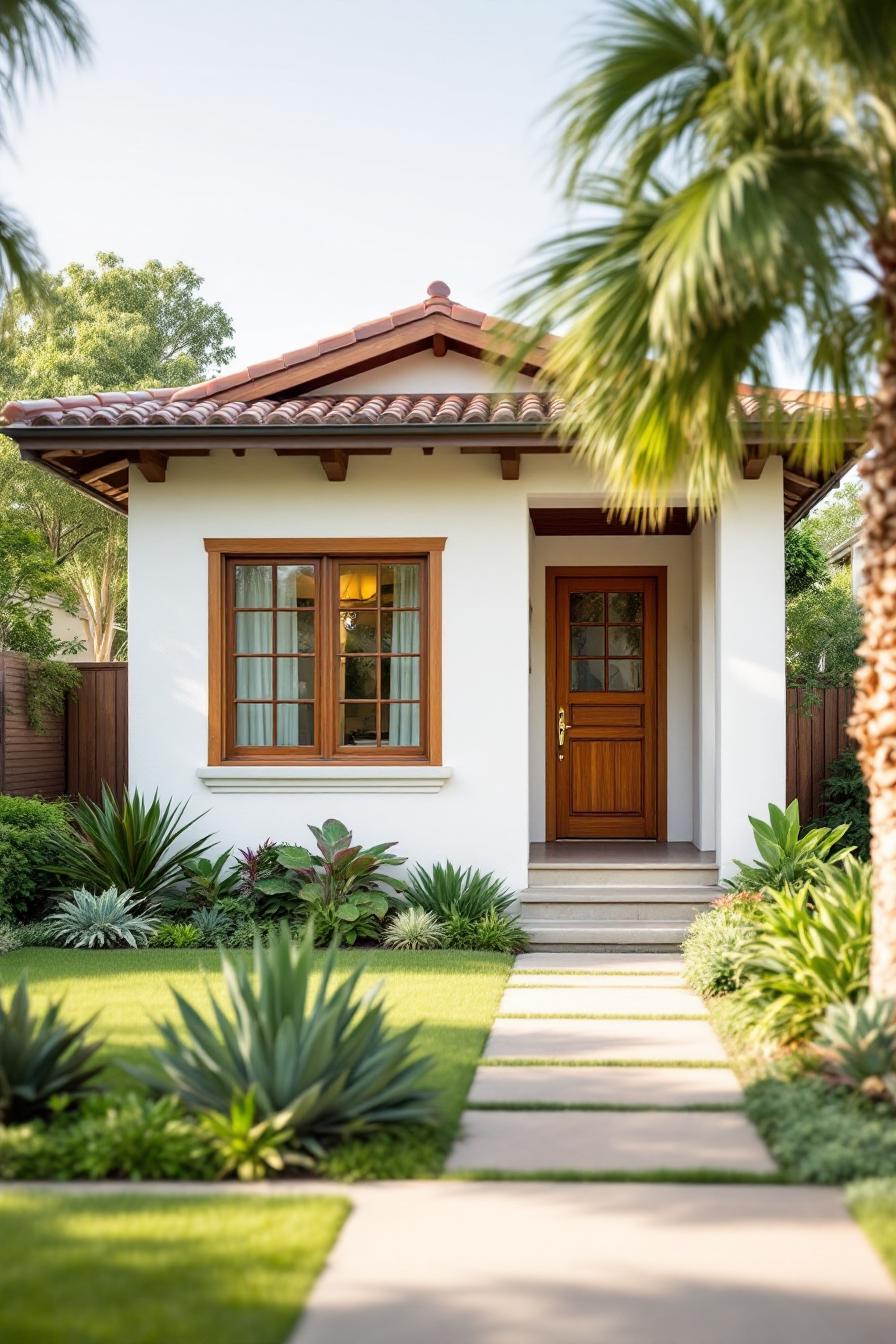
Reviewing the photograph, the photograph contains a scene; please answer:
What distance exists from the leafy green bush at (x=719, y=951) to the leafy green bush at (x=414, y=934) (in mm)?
1815

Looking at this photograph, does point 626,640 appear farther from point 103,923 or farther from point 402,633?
point 103,923

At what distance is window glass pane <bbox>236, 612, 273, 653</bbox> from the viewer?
10602 millimetres

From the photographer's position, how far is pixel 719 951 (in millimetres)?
7867

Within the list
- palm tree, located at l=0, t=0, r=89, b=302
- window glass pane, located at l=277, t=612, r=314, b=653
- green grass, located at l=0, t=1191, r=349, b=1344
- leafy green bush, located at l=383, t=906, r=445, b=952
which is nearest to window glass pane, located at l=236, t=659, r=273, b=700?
window glass pane, located at l=277, t=612, r=314, b=653

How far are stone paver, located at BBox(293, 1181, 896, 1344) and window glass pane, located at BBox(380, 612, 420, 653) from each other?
20.6 ft

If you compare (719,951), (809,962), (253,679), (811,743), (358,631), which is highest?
(358,631)

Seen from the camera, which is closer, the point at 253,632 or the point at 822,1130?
the point at 822,1130

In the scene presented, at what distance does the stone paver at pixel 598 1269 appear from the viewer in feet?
11.1

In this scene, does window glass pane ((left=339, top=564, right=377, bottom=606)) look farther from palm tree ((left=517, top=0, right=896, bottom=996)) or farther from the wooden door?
palm tree ((left=517, top=0, right=896, bottom=996))

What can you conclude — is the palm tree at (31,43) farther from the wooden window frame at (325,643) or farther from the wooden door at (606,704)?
the wooden door at (606,704)

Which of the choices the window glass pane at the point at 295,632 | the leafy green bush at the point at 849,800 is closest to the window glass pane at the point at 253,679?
the window glass pane at the point at 295,632

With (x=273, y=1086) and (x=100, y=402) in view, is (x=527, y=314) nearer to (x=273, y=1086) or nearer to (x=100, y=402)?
(x=273, y=1086)

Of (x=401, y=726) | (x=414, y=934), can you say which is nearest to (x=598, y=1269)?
(x=414, y=934)

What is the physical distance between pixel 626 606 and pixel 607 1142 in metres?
8.26
